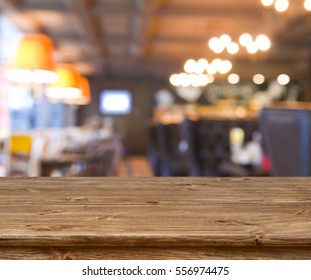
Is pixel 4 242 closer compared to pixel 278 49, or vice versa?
pixel 4 242

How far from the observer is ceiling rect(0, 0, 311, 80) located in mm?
7238

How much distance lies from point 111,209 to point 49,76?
3.66 metres

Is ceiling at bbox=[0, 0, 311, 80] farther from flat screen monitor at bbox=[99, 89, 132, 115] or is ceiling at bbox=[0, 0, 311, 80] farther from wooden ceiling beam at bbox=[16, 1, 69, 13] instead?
flat screen monitor at bbox=[99, 89, 132, 115]

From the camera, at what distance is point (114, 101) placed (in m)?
16.5

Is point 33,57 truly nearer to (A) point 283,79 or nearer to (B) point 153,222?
(B) point 153,222

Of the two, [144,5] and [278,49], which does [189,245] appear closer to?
[144,5]

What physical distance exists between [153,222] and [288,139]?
54.6 inches

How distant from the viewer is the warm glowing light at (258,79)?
50.8 ft

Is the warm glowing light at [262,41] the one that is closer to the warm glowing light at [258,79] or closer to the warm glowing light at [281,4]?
the warm glowing light at [281,4]

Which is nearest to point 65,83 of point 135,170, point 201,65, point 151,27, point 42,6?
point 42,6

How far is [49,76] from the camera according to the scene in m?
4.13

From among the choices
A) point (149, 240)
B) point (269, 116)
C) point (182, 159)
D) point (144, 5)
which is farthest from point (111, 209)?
point (144, 5)

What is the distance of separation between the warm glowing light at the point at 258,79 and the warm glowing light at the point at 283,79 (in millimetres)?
523

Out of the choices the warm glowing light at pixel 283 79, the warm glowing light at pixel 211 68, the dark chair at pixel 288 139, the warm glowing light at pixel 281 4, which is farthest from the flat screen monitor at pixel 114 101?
the dark chair at pixel 288 139
